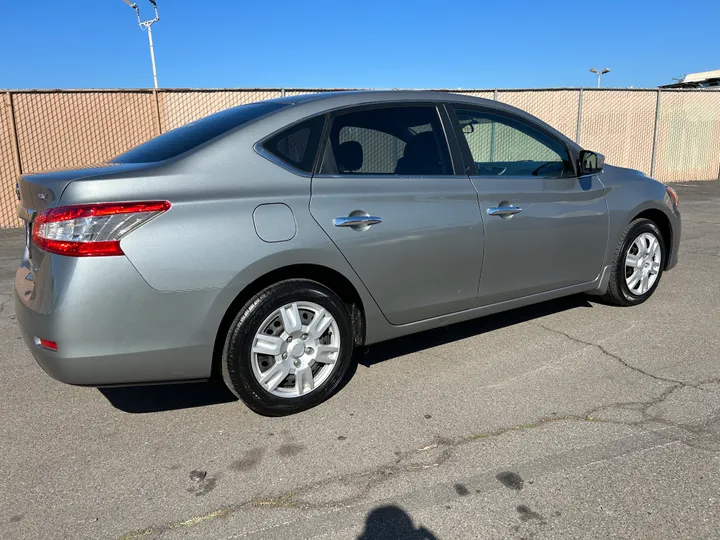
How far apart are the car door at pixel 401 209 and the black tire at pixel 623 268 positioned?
5.26ft

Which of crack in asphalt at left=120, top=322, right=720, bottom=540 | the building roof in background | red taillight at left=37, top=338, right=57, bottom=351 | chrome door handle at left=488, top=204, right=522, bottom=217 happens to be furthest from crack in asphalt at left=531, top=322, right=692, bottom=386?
the building roof in background

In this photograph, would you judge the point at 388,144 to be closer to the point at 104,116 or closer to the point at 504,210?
the point at 504,210

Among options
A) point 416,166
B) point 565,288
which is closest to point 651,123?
point 565,288

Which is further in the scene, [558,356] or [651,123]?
[651,123]

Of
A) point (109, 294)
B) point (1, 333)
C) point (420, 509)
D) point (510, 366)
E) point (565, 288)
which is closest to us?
point (420, 509)

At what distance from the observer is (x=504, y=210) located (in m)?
3.70

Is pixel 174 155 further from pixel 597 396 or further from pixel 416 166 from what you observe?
pixel 597 396

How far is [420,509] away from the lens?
2295 mm

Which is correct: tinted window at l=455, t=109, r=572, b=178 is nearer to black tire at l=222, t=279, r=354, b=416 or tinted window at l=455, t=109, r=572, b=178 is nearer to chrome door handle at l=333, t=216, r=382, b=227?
chrome door handle at l=333, t=216, r=382, b=227

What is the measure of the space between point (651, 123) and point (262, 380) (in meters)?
15.0

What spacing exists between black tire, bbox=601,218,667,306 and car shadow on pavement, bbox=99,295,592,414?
0.29 metres

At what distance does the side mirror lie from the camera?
418cm

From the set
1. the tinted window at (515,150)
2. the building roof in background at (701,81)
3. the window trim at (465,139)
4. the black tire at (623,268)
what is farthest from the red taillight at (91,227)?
the building roof in background at (701,81)

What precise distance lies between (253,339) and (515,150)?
2438mm
